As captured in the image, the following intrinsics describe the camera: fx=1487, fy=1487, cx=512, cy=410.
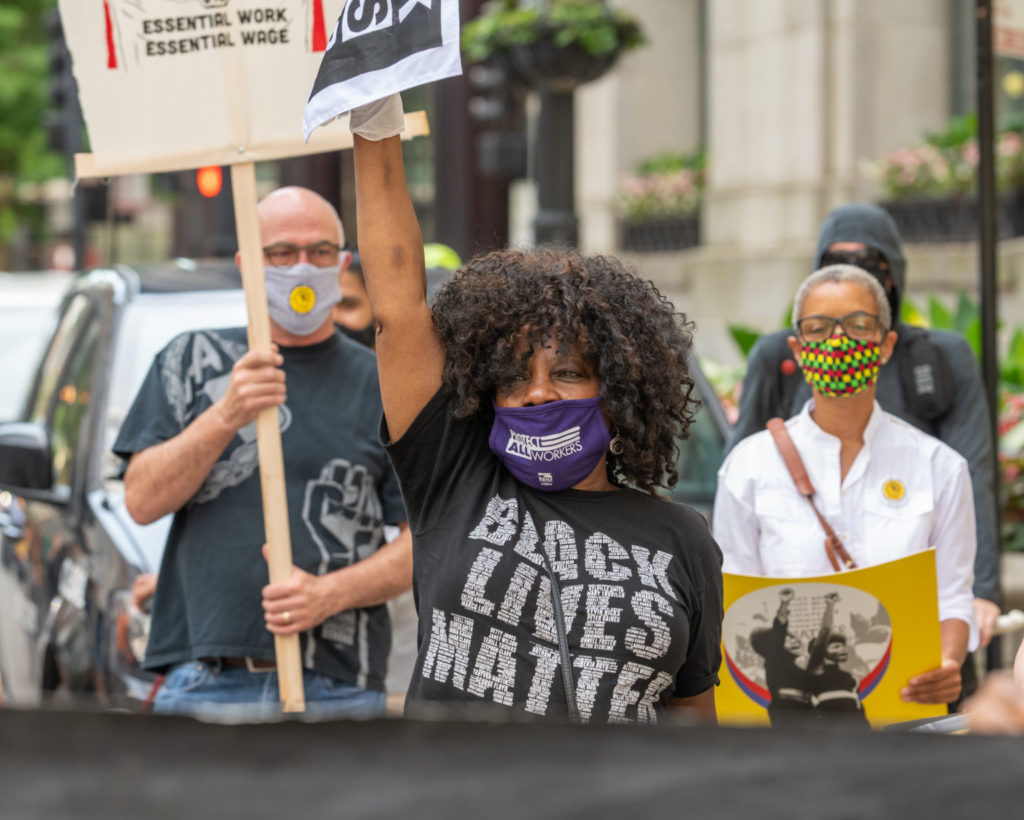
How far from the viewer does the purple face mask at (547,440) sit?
2.47m

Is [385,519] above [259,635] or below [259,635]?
above

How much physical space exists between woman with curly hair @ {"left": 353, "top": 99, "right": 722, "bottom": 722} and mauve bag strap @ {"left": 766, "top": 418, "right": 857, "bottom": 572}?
0.85 meters

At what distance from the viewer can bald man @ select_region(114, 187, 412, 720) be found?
3.44 metres

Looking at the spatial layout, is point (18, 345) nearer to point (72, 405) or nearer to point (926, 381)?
point (72, 405)

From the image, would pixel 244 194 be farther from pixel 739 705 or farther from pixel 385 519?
pixel 739 705

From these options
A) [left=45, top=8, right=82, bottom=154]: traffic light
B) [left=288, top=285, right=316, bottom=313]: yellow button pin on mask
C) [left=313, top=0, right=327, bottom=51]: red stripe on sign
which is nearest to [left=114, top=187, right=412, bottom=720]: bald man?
[left=288, top=285, right=316, bottom=313]: yellow button pin on mask

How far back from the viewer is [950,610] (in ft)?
11.5

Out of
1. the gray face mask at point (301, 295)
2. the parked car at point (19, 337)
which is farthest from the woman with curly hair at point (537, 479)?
the parked car at point (19, 337)

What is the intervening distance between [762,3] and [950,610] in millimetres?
11531

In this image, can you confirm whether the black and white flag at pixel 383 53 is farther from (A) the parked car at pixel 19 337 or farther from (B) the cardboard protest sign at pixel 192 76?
(A) the parked car at pixel 19 337

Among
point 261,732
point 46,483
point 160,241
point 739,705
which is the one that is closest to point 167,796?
point 261,732

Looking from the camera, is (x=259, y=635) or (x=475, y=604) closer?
(x=475, y=604)

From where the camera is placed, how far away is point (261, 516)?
3580mm

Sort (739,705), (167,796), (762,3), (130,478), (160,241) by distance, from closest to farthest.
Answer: (167,796), (739,705), (130,478), (762,3), (160,241)
